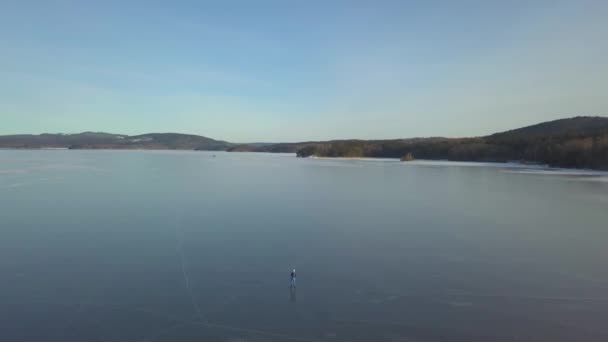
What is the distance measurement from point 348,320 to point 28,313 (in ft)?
11.2

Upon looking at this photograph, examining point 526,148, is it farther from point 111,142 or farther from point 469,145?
point 111,142

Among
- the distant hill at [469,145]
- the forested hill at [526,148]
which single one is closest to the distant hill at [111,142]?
the distant hill at [469,145]

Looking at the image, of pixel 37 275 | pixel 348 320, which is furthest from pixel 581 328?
pixel 37 275

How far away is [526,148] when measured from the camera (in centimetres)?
4997

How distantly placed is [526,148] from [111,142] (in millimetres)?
122572

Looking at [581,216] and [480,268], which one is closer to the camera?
[480,268]

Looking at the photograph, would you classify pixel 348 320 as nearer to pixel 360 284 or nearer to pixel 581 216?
pixel 360 284

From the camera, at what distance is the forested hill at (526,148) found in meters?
36.6

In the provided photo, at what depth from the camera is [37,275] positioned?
212 inches

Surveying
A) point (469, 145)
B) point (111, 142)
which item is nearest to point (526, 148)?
point (469, 145)

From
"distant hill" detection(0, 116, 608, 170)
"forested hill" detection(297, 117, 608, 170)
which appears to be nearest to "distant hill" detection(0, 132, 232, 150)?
"distant hill" detection(0, 116, 608, 170)

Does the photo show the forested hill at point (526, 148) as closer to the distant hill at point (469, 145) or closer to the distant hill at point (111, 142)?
the distant hill at point (469, 145)

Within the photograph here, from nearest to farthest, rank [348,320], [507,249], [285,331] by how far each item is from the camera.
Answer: [285,331]
[348,320]
[507,249]

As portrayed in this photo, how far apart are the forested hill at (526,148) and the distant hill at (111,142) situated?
A: 7536 cm
